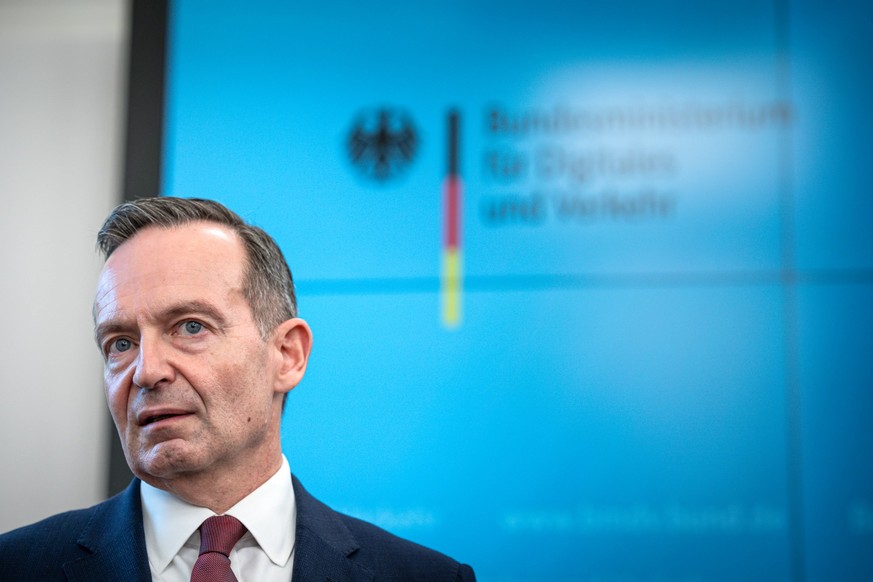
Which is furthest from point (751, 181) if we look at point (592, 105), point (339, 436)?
point (339, 436)

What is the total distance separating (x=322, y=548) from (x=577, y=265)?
58.2 inches

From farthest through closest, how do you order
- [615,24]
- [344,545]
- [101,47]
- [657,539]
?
[101,47], [615,24], [657,539], [344,545]

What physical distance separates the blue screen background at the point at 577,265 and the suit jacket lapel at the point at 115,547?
1289mm

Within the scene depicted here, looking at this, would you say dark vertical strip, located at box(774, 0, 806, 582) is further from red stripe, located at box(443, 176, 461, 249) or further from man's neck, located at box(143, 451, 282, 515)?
man's neck, located at box(143, 451, 282, 515)

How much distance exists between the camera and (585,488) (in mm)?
2850

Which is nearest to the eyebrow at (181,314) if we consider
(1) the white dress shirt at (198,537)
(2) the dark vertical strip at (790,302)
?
(1) the white dress shirt at (198,537)

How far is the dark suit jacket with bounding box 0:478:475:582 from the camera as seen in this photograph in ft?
5.20

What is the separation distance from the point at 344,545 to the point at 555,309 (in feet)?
4.46

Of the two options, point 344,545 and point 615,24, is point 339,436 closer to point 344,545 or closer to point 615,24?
point 344,545

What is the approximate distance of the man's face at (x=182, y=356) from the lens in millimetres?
1551

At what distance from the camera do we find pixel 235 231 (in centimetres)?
176

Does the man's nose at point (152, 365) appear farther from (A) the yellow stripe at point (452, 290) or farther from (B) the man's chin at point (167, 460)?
(A) the yellow stripe at point (452, 290)

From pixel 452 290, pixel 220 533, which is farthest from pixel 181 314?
pixel 452 290

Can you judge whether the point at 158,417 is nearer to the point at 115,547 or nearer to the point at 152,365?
the point at 152,365
